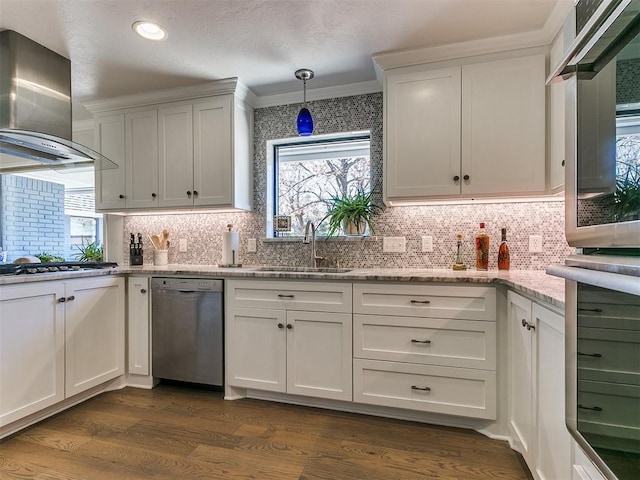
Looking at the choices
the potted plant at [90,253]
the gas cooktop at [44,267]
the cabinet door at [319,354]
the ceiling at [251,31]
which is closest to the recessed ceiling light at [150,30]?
the ceiling at [251,31]

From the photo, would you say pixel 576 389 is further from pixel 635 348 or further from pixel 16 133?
pixel 16 133

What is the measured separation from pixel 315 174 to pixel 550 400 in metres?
2.34

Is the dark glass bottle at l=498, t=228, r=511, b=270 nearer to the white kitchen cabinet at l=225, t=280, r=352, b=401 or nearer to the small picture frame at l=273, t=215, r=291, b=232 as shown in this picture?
the white kitchen cabinet at l=225, t=280, r=352, b=401

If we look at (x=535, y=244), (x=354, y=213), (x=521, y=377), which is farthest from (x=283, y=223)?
(x=521, y=377)

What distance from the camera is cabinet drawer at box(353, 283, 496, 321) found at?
6.56 ft

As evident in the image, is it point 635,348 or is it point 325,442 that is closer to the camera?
point 635,348

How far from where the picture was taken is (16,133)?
6.49ft

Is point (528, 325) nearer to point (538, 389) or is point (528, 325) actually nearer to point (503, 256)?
point (538, 389)

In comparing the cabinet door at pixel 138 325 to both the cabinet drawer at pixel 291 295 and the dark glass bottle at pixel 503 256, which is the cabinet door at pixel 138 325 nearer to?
the cabinet drawer at pixel 291 295

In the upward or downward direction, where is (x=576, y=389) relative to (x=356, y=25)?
downward

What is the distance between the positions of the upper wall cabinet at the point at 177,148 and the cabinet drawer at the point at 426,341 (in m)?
1.46

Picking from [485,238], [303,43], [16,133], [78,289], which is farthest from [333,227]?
[16,133]

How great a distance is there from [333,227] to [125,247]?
82.5 inches

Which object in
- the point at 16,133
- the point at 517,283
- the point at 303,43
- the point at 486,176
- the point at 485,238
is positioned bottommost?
the point at 517,283
